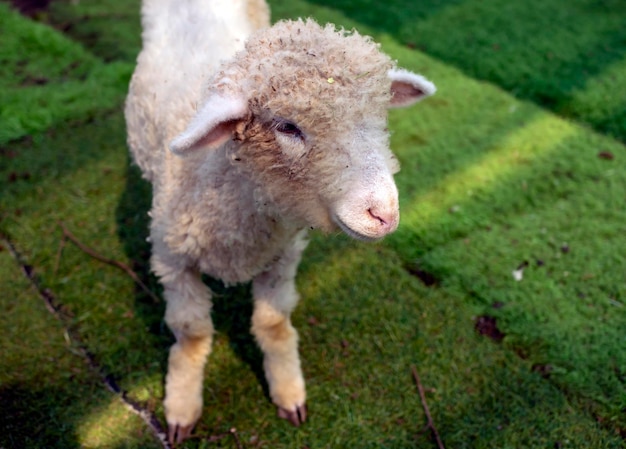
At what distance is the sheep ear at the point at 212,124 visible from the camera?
1473 mm

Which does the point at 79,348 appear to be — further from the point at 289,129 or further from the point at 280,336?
the point at 289,129

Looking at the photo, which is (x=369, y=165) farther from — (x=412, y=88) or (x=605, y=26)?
(x=605, y=26)

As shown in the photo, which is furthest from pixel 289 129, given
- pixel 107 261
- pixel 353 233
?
pixel 107 261

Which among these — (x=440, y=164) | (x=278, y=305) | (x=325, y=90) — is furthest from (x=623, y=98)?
(x=325, y=90)

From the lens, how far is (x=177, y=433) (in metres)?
2.30

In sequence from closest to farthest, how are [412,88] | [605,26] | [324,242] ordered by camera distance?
[412,88] < [324,242] < [605,26]

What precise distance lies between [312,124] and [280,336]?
1230 mm

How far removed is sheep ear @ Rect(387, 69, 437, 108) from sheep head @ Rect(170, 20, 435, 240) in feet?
0.71

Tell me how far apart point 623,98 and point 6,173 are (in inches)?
179

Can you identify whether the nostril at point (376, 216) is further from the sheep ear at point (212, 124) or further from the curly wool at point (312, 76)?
the sheep ear at point (212, 124)

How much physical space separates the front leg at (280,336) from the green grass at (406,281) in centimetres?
10

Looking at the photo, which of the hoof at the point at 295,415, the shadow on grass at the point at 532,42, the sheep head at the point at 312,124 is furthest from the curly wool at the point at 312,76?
the shadow on grass at the point at 532,42

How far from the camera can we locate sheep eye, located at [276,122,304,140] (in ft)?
5.01

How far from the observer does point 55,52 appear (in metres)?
4.82
